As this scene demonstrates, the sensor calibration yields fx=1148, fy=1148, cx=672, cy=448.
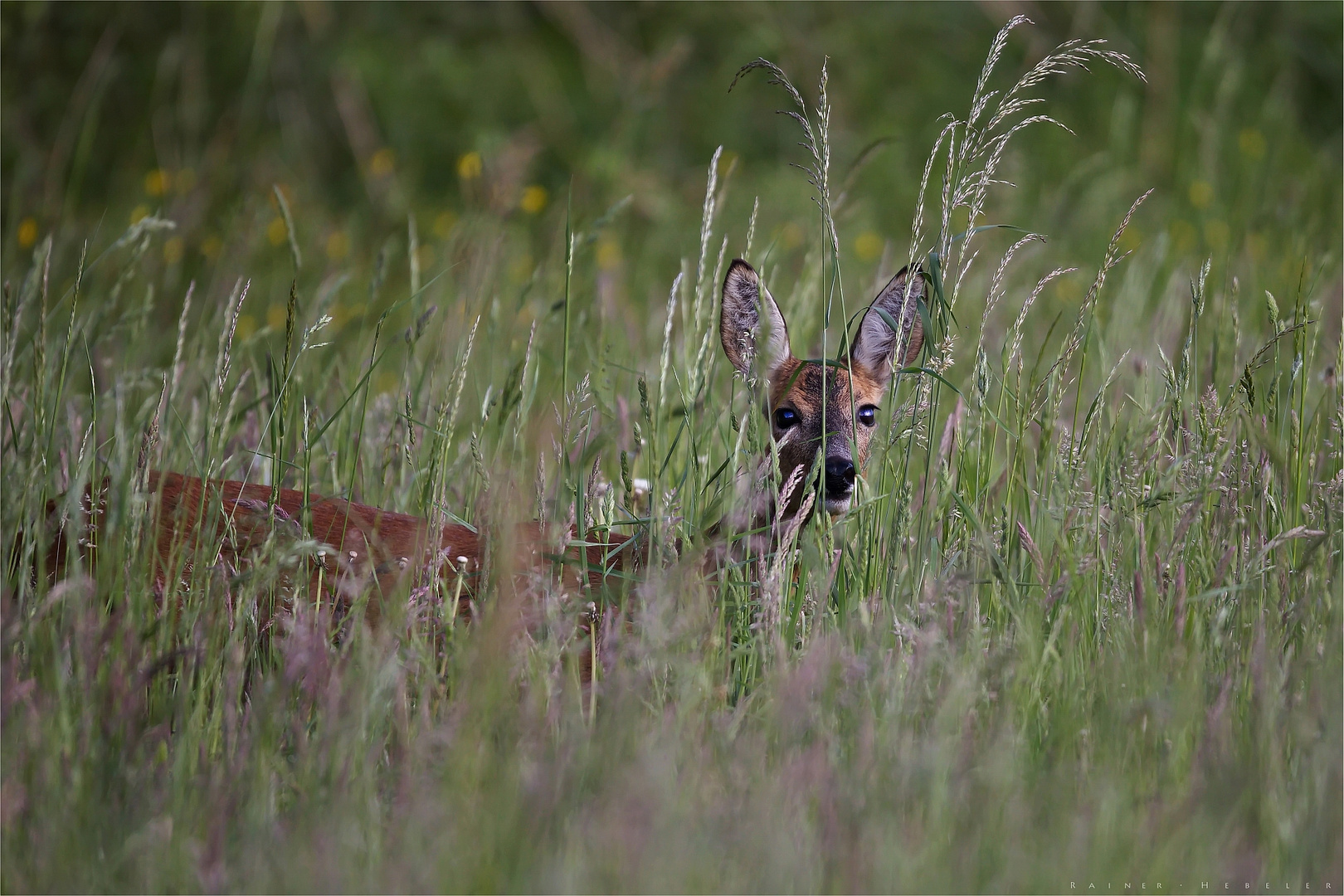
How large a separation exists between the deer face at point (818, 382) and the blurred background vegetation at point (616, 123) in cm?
173

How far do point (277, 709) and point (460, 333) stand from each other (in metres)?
1.28

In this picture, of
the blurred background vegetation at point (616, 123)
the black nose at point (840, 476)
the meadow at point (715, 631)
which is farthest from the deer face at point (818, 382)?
the blurred background vegetation at point (616, 123)

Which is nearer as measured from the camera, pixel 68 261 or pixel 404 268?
pixel 68 261

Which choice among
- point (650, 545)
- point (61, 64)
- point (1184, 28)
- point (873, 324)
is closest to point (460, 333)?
point (650, 545)

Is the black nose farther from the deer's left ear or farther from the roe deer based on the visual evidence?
the deer's left ear

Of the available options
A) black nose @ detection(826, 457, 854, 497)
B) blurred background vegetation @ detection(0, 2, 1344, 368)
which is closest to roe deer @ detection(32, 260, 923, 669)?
black nose @ detection(826, 457, 854, 497)

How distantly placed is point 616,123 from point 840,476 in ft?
11.2

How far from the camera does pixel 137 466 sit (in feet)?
7.61

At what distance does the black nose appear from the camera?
3.33 m

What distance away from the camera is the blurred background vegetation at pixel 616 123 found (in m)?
6.47

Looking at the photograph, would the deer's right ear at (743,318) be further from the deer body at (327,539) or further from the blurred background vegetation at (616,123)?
the blurred background vegetation at (616,123)

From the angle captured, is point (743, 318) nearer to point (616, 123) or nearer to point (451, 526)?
point (451, 526)

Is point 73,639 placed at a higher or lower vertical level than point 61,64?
lower

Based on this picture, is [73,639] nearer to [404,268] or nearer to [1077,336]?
[1077,336]
